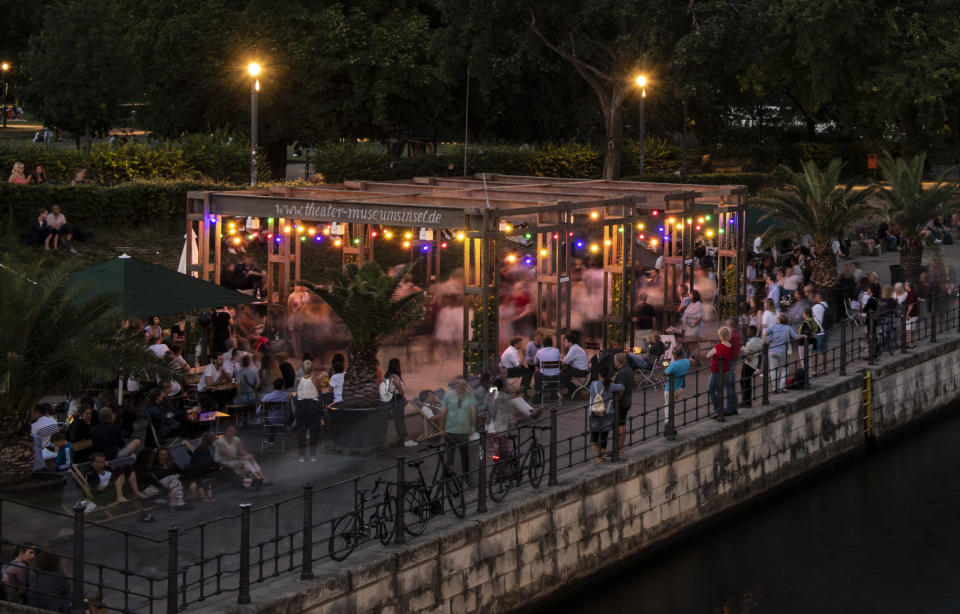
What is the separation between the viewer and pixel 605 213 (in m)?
24.7

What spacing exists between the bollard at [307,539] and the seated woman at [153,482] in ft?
5.88

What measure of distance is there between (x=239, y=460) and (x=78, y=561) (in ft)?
11.5

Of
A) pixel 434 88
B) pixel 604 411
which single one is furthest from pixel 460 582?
pixel 434 88

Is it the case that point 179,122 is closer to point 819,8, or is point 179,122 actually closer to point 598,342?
point 819,8

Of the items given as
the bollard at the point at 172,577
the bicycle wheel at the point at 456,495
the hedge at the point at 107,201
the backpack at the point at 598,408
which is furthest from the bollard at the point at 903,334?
the bollard at the point at 172,577

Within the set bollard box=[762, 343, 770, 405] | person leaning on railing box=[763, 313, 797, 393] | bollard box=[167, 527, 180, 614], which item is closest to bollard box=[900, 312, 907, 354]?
person leaning on railing box=[763, 313, 797, 393]

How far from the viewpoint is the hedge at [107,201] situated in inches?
1243

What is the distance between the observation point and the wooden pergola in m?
21.9

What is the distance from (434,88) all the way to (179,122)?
28.3ft

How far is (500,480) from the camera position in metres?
15.9

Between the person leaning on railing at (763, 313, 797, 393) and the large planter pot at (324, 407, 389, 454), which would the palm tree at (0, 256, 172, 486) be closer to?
the large planter pot at (324, 407, 389, 454)

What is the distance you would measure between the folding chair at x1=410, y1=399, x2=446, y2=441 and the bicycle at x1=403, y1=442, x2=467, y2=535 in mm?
1513

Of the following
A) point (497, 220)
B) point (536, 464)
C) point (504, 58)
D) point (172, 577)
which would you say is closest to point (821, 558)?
point (536, 464)

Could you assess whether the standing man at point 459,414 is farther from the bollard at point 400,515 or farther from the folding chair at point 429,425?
the bollard at point 400,515
